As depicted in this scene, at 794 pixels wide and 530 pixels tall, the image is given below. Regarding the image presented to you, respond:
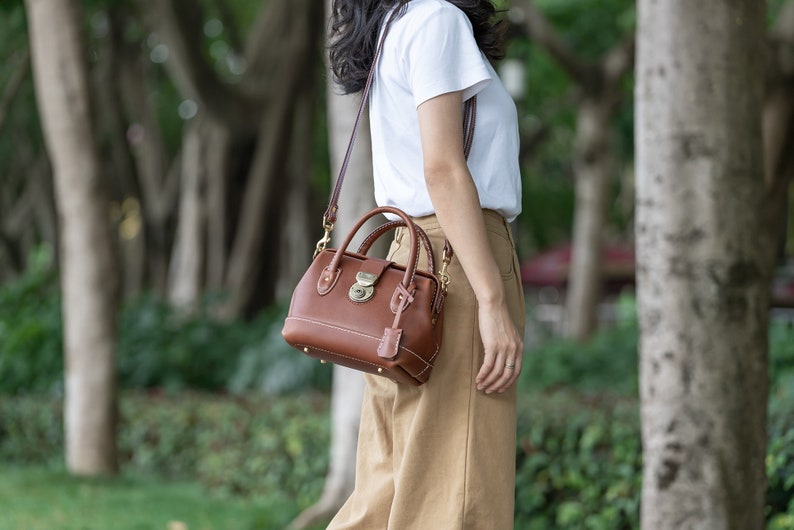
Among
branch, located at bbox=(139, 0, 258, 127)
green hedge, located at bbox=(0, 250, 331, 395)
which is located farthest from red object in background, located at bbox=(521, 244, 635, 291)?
green hedge, located at bbox=(0, 250, 331, 395)

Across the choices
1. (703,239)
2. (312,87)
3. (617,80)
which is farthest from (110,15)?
(703,239)

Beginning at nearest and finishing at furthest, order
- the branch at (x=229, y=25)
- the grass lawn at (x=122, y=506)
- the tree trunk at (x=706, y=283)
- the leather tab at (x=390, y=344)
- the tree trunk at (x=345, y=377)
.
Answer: the leather tab at (x=390, y=344) < the tree trunk at (x=706, y=283) < the tree trunk at (x=345, y=377) < the grass lawn at (x=122, y=506) < the branch at (x=229, y=25)

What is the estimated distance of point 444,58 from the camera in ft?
7.75

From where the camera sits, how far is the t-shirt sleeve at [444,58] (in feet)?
7.72

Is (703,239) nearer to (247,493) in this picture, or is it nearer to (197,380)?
(247,493)

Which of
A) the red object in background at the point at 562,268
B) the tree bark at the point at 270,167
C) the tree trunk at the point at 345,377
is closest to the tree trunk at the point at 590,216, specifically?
the tree bark at the point at 270,167

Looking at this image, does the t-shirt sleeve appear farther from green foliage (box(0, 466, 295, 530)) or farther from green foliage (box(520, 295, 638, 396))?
green foliage (box(520, 295, 638, 396))

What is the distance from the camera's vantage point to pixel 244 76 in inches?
507

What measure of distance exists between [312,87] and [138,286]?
6158 mm

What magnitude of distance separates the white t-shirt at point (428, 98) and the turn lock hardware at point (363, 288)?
0.70ft

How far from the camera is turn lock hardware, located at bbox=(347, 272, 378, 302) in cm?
241

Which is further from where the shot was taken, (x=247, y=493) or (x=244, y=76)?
(x=244, y=76)

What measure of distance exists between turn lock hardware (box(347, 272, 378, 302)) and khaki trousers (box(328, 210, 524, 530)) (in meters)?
0.17

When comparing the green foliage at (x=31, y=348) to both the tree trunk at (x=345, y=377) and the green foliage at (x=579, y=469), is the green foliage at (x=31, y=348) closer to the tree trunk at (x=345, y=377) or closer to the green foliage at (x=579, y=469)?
the tree trunk at (x=345, y=377)
